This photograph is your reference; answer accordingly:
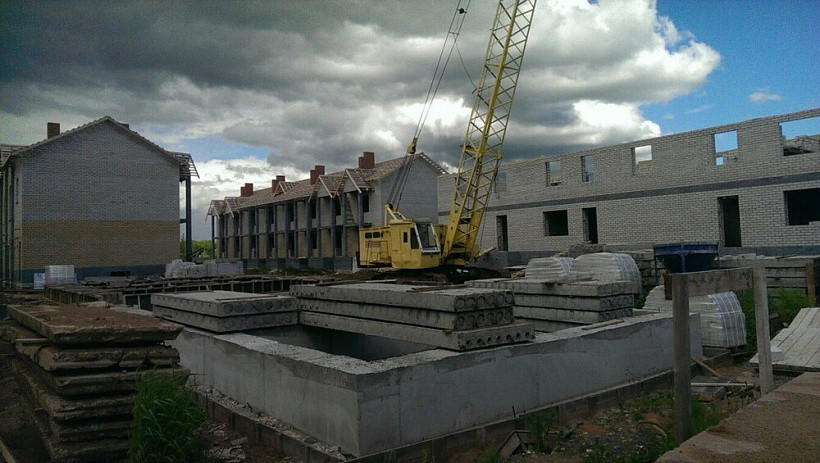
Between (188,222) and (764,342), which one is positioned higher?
(188,222)

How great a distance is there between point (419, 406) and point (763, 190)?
17.2 metres

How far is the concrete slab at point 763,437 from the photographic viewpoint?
121 inches

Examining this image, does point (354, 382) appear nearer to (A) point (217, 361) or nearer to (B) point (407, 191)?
(A) point (217, 361)

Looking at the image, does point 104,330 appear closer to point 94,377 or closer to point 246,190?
point 94,377

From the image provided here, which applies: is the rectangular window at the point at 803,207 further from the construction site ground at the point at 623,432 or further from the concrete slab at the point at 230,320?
the concrete slab at the point at 230,320

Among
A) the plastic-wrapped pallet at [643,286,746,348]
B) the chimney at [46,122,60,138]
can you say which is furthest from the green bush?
the chimney at [46,122,60,138]

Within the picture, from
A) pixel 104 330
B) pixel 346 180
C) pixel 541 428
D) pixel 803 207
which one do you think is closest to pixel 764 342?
pixel 541 428

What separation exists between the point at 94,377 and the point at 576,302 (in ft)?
20.3

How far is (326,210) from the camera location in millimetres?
38219

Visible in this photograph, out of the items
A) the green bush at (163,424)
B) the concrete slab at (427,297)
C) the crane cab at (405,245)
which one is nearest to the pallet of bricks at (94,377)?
the green bush at (163,424)

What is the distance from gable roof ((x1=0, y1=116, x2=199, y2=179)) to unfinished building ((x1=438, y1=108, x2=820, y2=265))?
A: 17.2 metres

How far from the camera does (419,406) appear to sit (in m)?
4.86

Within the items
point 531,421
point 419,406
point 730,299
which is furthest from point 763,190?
point 419,406

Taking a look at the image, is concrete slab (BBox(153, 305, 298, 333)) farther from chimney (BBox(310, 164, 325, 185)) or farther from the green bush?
chimney (BBox(310, 164, 325, 185))
